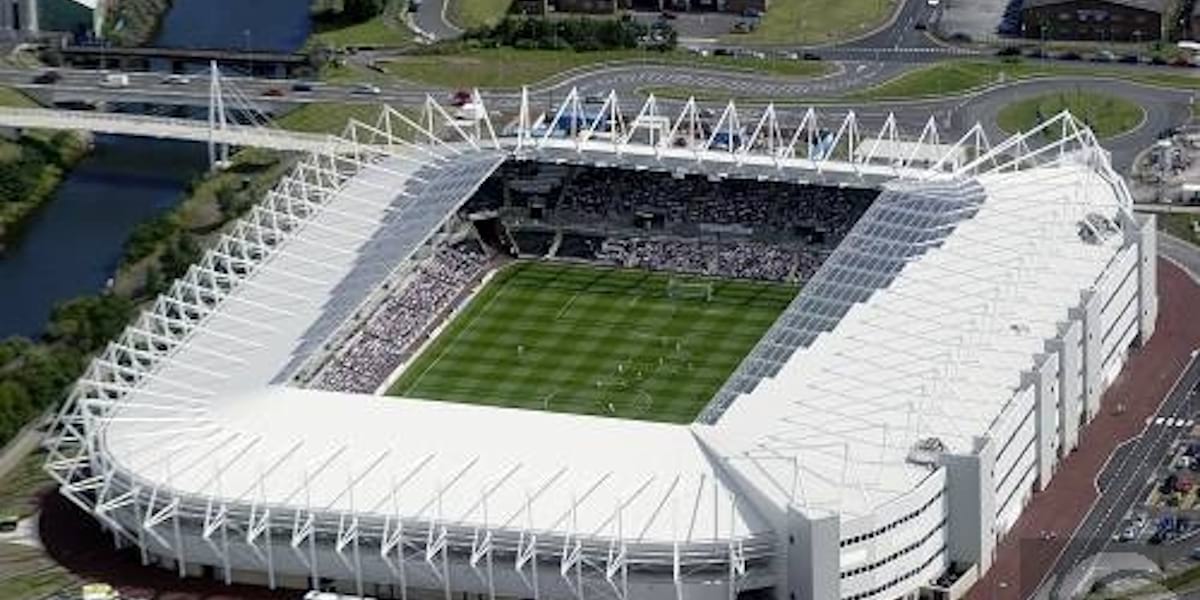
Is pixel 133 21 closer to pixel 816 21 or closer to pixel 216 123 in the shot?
pixel 216 123

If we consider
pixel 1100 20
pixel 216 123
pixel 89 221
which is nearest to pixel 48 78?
pixel 216 123

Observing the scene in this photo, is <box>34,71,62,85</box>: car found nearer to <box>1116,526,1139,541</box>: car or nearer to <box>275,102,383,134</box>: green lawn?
<box>275,102,383,134</box>: green lawn

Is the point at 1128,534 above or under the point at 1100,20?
under

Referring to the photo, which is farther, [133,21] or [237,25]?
[237,25]

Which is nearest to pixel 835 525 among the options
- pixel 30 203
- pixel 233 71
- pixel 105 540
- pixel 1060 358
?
pixel 1060 358

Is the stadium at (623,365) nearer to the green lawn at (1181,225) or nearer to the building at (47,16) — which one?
the green lawn at (1181,225)
